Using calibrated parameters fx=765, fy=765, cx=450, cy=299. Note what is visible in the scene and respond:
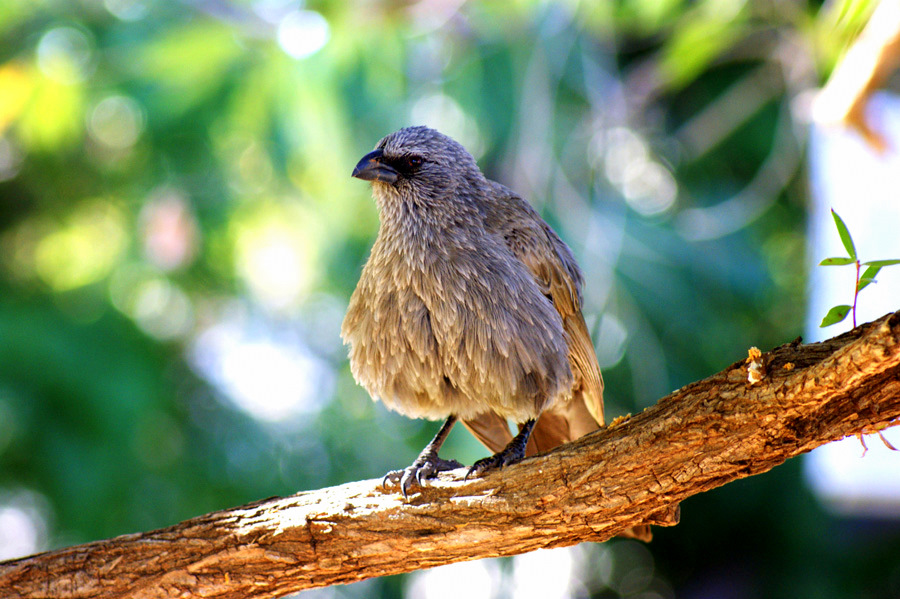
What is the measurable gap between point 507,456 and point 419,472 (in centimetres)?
43

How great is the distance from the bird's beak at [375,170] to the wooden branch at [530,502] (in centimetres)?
149

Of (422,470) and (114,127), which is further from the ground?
(114,127)

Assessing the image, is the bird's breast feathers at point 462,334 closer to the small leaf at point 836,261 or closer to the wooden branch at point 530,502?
the wooden branch at point 530,502

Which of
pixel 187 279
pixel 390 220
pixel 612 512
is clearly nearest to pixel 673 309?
pixel 390 220

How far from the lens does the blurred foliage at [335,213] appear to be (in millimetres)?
6562

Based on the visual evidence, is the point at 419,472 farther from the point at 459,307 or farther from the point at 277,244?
the point at 277,244

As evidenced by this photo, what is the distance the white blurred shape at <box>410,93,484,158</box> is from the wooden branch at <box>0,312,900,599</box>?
14.2 ft

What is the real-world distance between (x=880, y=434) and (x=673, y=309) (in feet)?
15.0

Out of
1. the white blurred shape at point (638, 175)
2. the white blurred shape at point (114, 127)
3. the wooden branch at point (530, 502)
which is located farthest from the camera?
the white blurred shape at point (114, 127)

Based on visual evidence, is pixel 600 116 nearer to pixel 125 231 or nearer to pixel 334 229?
pixel 334 229

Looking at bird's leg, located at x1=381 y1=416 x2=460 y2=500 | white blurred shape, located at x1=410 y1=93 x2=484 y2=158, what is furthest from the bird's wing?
white blurred shape, located at x1=410 y1=93 x2=484 y2=158

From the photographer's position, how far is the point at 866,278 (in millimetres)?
2098

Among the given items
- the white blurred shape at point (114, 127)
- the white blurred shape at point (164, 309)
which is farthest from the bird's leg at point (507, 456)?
the white blurred shape at point (114, 127)

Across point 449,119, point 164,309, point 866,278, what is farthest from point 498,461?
point 164,309
